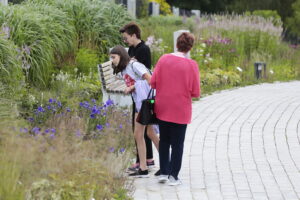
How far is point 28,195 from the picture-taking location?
540 cm

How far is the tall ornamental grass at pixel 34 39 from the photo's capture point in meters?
11.4

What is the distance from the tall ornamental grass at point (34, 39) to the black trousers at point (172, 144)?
12.5 feet

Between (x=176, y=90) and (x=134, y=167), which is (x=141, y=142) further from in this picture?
(x=176, y=90)

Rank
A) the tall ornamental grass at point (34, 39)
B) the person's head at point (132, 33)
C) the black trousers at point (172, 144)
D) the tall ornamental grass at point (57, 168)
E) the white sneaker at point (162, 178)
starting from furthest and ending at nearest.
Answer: the tall ornamental grass at point (34, 39) < the person's head at point (132, 33) < the white sneaker at point (162, 178) < the black trousers at point (172, 144) < the tall ornamental grass at point (57, 168)

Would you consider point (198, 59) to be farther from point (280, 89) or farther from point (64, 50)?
point (64, 50)

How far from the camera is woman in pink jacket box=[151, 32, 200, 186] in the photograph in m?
7.08

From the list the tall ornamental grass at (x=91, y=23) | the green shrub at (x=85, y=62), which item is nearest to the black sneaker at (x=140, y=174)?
the green shrub at (x=85, y=62)

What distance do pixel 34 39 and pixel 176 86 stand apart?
16.5ft

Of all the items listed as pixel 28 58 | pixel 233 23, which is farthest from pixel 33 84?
pixel 233 23

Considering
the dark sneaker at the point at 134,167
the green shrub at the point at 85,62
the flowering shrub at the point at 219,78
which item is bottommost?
the flowering shrub at the point at 219,78

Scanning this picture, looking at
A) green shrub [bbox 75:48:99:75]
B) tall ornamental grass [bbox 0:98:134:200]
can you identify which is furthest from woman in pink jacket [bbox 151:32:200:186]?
green shrub [bbox 75:48:99:75]

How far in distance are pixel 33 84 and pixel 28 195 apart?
20.8 ft

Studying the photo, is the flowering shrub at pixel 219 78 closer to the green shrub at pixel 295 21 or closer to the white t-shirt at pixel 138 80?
the white t-shirt at pixel 138 80

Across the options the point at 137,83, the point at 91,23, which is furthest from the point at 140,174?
the point at 91,23
